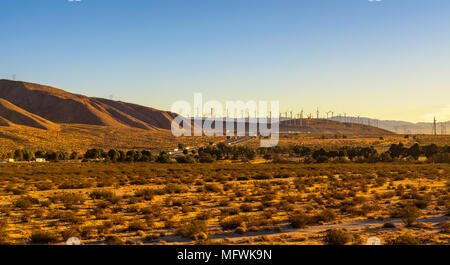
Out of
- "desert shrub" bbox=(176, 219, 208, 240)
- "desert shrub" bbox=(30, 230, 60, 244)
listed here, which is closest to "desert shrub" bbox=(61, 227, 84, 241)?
"desert shrub" bbox=(30, 230, 60, 244)

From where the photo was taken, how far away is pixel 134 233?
1370cm

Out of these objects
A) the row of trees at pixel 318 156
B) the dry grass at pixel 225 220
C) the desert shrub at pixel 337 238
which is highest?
the desert shrub at pixel 337 238

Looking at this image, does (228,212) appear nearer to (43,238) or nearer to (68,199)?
(43,238)

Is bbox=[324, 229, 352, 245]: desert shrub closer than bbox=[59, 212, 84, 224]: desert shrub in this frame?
Yes

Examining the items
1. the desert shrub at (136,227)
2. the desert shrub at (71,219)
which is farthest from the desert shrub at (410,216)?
the desert shrub at (71,219)

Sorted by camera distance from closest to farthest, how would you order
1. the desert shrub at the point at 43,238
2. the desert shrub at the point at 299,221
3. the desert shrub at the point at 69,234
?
the desert shrub at the point at 43,238 → the desert shrub at the point at 69,234 → the desert shrub at the point at 299,221

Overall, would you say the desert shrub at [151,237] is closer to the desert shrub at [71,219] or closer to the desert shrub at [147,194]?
the desert shrub at [71,219]

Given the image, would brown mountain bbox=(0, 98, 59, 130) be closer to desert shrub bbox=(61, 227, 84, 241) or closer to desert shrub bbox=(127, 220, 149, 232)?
desert shrub bbox=(127, 220, 149, 232)

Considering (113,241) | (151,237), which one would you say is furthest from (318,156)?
(113,241)

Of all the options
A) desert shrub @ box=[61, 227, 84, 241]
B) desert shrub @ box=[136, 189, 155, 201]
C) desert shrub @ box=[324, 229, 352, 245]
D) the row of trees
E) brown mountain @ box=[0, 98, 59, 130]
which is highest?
brown mountain @ box=[0, 98, 59, 130]

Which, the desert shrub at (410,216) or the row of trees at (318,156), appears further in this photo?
the row of trees at (318,156)
